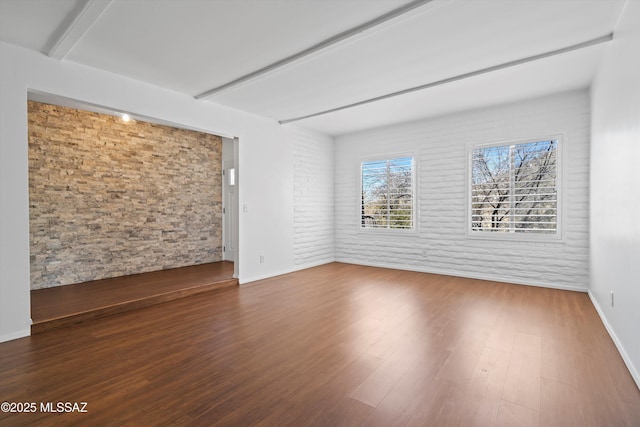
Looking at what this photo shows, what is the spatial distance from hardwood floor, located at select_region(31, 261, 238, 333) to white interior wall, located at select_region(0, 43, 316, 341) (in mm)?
319

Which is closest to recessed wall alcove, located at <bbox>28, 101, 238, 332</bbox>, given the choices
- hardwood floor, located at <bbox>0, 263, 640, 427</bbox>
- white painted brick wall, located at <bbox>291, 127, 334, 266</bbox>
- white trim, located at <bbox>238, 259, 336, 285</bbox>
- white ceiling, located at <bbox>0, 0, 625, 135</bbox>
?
white trim, located at <bbox>238, 259, 336, 285</bbox>

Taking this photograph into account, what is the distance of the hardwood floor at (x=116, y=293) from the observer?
10.8 feet

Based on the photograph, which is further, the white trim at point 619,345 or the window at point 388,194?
the window at point 388,194

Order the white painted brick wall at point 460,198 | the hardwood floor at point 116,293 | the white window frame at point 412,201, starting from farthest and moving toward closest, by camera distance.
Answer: the white window frame at point 412,201 < the white painted brick wall at point 460,198 < the hardwood floor at point 116,293

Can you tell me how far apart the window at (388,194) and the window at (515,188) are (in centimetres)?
116

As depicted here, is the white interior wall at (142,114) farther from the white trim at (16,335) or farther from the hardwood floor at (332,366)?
the hardwood floor at (332,366)

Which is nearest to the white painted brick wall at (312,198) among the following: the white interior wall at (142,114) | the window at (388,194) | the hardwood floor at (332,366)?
the white interior wall at (142,114)

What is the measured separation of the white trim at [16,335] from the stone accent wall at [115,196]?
1.82m

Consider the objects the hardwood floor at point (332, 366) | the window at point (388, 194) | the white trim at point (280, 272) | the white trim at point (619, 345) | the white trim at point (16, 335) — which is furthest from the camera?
the window at point (388, 194)

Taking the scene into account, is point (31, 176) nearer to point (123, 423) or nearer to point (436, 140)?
point (123, 423)

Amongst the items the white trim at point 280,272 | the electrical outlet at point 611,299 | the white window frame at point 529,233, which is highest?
the white window frame at point 529,233

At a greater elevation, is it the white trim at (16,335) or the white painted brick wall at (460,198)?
the white painted brick wall at (460,198)

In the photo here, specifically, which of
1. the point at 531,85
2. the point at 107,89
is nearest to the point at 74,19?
the point at 107,89

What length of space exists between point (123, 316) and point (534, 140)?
19.5ft
